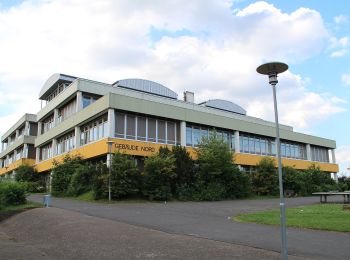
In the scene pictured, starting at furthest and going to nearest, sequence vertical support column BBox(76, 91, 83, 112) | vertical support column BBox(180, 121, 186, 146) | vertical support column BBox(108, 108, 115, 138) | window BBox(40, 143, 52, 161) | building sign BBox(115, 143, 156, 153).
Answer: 1. window BBox(40, 143, 52, 161)
2. vertical support column BBox(76, 91, 83, 112)
3. vertical support column BBox(180, 121, 186, 146)
4. building sign BBox(115, 143, 156, 153)
5. vertical support column BBox(108, 108, 115, 138)

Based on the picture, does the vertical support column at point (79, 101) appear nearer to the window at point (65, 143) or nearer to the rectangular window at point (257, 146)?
the window at point (65, 143)

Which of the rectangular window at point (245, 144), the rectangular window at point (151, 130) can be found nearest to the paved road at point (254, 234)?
the rectangular window at point (151, 130)

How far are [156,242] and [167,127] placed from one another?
2846cm

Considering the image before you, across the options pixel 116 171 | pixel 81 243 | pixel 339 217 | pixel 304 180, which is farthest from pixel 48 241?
pixel 304 180

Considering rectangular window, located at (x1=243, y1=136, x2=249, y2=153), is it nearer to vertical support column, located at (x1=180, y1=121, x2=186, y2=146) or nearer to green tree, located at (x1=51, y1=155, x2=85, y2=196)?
vertical support column, located at (x1=180, y1=121, x2=186, y2=146)

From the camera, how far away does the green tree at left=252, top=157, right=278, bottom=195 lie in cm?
4009

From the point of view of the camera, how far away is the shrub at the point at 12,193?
2359 centimetres

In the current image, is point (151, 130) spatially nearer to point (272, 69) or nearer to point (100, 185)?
point (100, 185)

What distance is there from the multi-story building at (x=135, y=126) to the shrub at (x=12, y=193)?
9880mm

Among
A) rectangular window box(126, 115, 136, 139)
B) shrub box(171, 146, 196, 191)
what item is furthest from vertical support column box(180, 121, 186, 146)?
shrub box(171, 146, 196, 191)

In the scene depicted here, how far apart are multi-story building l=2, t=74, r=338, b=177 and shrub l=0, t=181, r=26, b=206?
9.88 metres

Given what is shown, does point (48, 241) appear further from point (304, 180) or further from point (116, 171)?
point (304, 180)

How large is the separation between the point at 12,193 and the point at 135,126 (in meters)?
14.5

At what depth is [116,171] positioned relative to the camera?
92.6ft
